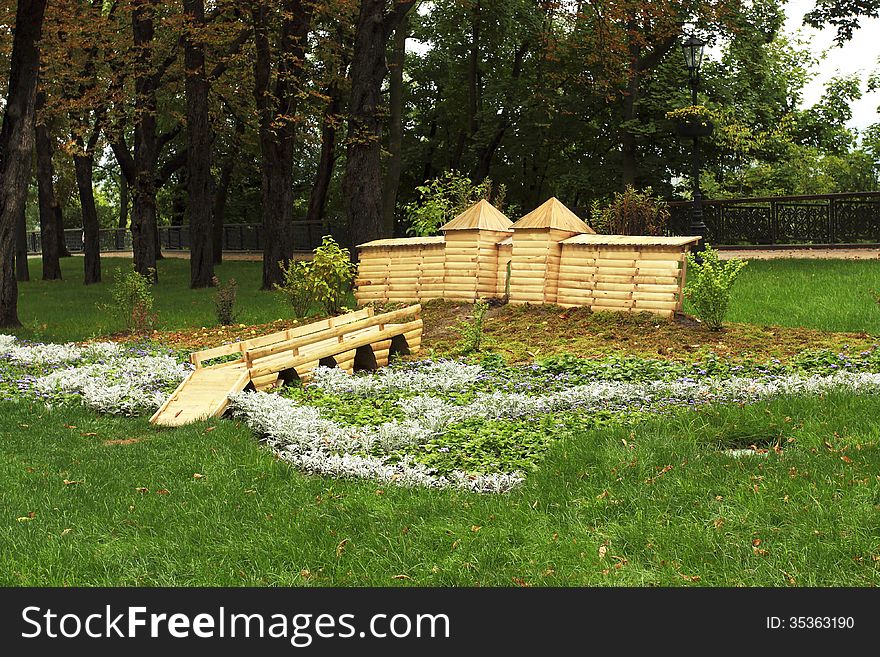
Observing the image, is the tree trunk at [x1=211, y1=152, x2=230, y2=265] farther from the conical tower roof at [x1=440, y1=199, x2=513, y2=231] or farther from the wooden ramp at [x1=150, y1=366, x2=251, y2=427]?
the wooden ramp at [x1=150, y1=366, x2=251, y2=427]

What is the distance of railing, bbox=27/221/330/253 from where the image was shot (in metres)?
38.9

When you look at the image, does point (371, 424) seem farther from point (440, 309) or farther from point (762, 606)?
point (440, 309)

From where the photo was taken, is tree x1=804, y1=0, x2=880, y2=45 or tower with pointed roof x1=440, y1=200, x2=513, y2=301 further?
tree x1=804, y1=0, x2=880, y2=45

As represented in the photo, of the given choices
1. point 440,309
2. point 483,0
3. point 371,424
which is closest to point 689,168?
point 483,0

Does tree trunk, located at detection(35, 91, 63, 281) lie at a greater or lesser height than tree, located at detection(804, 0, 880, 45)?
lesser

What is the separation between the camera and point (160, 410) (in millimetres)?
9023

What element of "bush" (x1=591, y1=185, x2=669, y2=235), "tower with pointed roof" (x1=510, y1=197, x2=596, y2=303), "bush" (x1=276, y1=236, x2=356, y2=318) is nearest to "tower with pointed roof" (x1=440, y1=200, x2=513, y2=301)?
"tower with pointed roof" (x1=510, y1=197, x2=596, y2=303)

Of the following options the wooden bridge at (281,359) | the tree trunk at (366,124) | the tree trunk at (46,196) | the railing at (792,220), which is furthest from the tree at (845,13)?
the tree trunk at (46,196)

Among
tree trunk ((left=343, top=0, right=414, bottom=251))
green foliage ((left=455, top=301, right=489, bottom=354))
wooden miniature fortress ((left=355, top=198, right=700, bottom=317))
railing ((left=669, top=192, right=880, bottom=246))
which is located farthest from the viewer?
railing ((left=669, top=192, right=880, bottom=246))

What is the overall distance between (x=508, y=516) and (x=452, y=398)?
376 centimetres

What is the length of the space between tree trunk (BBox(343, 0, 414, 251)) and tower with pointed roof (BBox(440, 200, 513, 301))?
3.86m

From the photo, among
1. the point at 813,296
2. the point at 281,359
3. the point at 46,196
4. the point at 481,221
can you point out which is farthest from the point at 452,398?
the point at 46,196

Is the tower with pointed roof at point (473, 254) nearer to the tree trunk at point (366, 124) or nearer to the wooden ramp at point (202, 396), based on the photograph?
the tree trunk at point (366, 124)

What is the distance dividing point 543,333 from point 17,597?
9762 millimetres
